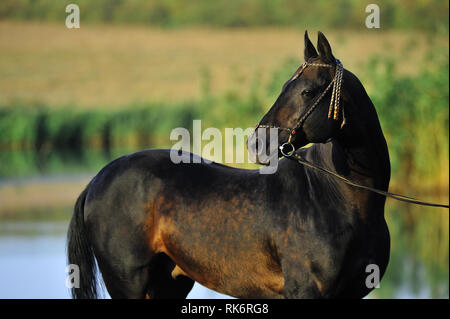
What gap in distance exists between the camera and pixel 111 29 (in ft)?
161

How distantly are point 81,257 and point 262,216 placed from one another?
3.99 ft

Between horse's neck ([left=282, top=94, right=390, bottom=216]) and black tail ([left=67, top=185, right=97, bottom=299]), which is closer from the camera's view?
horse's neck ([left=282, top=94, right=390, bottom=216])

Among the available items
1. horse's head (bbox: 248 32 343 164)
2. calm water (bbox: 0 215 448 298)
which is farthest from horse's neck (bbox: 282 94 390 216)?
calm water (bbox: 0 215 448 298)

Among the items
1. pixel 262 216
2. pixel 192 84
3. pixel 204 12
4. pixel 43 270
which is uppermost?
pixel 204 12

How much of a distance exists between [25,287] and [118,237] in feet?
13.3

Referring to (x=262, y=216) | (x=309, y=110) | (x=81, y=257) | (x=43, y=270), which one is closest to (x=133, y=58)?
(x=43, y=270)

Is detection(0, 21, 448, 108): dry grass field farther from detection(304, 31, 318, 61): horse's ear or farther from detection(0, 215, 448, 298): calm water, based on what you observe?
detection(304, 31, 318, 61): horse's ear

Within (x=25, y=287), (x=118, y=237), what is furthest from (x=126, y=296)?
(x=25, y=287)

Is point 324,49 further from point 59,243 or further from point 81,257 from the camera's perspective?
point 59,243

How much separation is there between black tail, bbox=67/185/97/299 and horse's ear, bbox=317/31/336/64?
5.32ft

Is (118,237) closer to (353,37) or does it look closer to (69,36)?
(353,37)

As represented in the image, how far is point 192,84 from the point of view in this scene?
4031 cm

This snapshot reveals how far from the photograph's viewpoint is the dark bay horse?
11.3ft

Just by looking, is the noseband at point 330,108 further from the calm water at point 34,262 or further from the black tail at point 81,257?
the calm water at point 34,262
